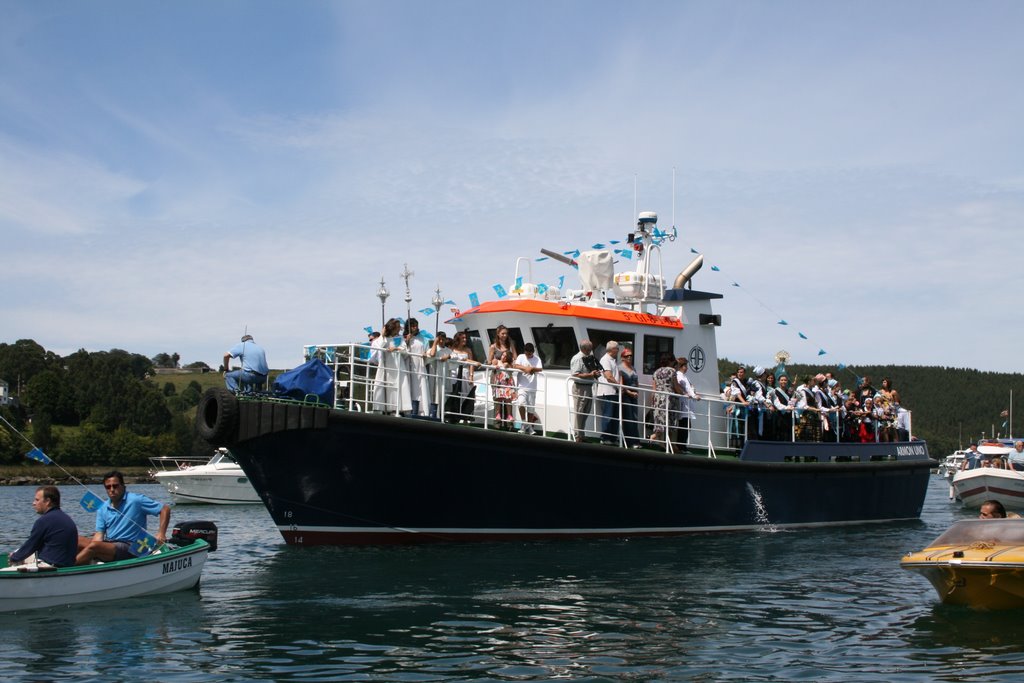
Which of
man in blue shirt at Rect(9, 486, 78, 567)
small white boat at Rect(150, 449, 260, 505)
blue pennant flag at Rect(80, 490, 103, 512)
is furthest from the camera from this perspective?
small white boat at Rect(150, 449, 260, 505)

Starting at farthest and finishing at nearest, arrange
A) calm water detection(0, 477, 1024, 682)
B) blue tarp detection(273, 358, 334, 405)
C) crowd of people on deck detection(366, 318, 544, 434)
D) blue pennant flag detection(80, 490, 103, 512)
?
1. crowd of people on deck detection(366, 318, 544, 434)
2. blue tarp detection(273, 358, 334, 405)
3. blue pennant flag detection(80, 490, 103, 512)
4. calm water detection(0, 477, 1024, 682)

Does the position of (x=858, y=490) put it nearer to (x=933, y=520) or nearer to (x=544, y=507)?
(x=933, y=520)

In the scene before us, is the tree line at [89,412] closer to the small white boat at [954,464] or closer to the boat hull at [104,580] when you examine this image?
the small white boat at [954,464]

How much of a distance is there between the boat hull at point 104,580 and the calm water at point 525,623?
0.17 meters

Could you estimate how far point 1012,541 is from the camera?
999cm

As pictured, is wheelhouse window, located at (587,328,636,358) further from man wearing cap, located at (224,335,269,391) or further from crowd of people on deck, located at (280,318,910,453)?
man wearing cap, located at (224,335,269,391)

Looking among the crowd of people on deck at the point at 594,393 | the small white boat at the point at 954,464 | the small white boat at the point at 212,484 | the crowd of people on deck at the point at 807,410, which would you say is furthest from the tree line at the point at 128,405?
the crowd of people on deck at the point at 594,393

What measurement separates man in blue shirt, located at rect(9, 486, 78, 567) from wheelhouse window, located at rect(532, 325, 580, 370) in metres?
7.62


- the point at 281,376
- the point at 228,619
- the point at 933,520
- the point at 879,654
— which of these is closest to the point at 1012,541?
the point at 879,654

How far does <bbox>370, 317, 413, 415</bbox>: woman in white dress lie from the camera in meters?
13.2

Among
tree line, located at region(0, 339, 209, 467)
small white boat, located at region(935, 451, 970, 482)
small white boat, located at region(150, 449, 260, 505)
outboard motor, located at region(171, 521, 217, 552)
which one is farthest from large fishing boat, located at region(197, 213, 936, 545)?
tree line, located at region(0, 339, 209, 467)

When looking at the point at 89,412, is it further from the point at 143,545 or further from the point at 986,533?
the point at 986,533

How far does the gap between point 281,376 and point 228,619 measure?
417cm

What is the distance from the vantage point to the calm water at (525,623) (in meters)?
7.61
